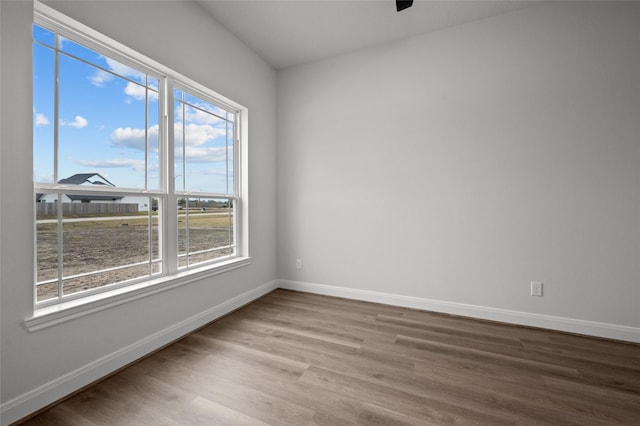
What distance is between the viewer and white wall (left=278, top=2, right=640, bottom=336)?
7.66ft

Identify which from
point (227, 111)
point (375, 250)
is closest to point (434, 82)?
point (375, 250)

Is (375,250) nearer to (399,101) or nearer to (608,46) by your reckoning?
(399,101)

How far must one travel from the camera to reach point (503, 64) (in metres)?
2.67

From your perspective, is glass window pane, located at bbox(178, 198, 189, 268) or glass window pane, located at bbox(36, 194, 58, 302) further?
glass window pane, located at bbox(178, 198, 189, 268)

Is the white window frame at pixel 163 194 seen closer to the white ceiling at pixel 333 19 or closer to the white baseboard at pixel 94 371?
the white baseboard at pixel 94 371

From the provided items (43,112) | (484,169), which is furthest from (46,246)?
(484,169)

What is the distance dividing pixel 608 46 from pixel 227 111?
369cm

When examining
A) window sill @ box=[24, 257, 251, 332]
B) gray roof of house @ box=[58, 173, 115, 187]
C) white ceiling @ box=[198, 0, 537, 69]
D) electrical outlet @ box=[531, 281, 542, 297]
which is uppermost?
white ceiling @ box=[198, 0, 537, 69]

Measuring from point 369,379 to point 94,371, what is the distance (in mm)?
1809

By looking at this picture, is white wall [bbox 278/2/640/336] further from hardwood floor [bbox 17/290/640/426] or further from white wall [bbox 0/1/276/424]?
white wall [bbox 0/1/276/424]

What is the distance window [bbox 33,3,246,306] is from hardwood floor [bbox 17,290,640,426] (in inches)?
28.2

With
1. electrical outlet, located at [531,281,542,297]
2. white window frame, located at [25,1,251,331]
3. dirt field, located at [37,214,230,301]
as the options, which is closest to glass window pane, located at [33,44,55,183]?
white window frame, located at [25,1,251,331]

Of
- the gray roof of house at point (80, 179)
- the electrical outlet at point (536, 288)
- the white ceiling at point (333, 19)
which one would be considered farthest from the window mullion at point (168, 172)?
the electrical outlet at point (536, 288)

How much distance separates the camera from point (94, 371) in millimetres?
1743
